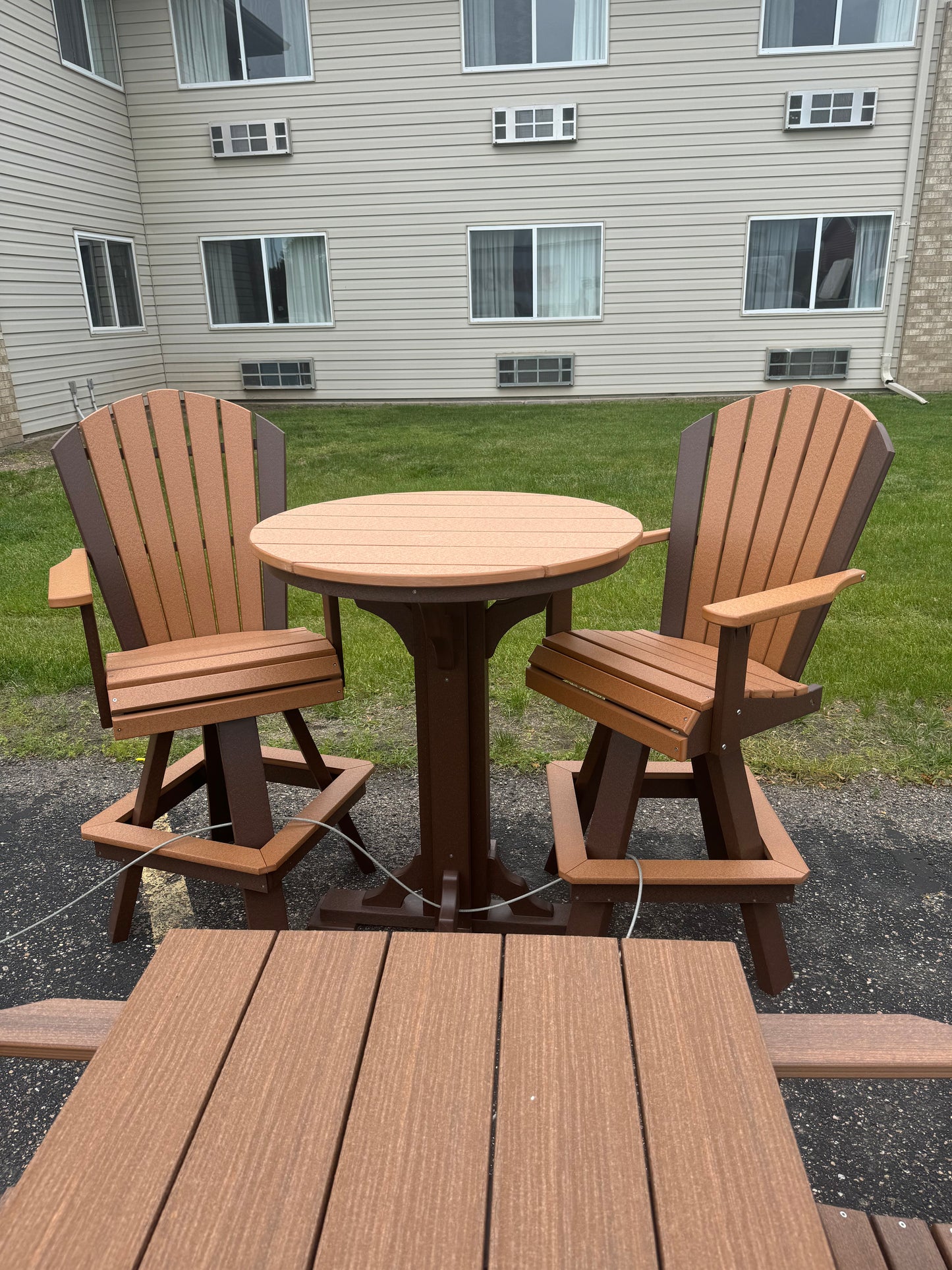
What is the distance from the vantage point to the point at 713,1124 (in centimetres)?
86

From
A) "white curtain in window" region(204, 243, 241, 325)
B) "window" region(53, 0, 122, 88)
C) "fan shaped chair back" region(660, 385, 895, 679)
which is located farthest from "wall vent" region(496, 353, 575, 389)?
"fan shaped chair back" region(660, 385, 895, 679)

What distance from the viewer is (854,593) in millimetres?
4453

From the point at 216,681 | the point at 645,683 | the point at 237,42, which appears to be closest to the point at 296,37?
the point at 237,42

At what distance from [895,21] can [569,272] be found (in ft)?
14.0

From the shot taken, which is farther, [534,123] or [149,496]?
[534,123]

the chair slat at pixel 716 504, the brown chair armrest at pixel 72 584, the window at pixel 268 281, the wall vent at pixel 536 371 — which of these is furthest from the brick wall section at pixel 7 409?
the chair slat at pixel 716 504

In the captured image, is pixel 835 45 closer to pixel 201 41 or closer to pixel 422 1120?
pixel 201 41

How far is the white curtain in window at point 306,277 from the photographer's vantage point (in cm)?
1080

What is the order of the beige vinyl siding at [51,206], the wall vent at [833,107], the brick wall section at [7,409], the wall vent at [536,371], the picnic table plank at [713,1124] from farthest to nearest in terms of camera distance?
the wall vent at [536,371], the wall vent at [833,107], the beige vinyl siding at [51,206], the brick wall section at [7,409], the picnic table plank at [713,1124]

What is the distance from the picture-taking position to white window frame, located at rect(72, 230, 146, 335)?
9438mm

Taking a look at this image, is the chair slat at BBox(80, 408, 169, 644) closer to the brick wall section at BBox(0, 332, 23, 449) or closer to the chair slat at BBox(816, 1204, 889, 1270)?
the chair slat at BBox(816, 1204, 889, 1270)

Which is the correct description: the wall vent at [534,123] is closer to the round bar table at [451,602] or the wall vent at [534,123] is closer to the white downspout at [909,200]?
the white downspout at [909,200]

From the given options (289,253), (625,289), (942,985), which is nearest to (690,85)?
(625,289)

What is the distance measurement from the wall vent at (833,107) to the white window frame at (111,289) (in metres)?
7.72
